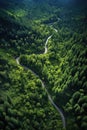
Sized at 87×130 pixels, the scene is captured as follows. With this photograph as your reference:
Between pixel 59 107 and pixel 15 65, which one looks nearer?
pixel 59 107

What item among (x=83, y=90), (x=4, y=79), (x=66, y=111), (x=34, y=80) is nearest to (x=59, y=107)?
(x=66, y=111)

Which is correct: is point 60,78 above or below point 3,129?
above

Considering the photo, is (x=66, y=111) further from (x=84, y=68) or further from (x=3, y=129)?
(x=3, y=129)

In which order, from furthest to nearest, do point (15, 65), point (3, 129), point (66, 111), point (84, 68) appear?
point (15, 65) < point (84, 68) < point (66, 111) < point (3, 129)

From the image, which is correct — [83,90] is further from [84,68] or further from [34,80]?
[34,80]

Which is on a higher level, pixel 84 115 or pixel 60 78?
pixel 60 78

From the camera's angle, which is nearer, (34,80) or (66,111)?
(66,111)

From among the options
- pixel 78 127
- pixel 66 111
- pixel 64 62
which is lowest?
pixel 78 127

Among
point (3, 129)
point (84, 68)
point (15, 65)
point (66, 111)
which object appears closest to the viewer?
point (3, 129)

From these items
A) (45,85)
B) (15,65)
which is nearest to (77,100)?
(45,85)
